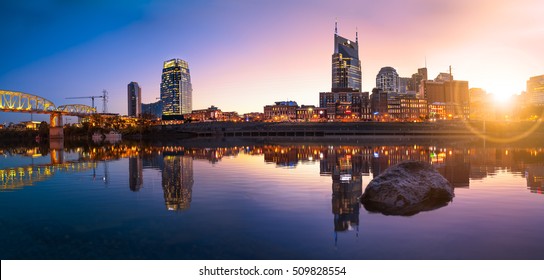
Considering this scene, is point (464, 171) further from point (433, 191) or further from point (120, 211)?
point (120, 211)

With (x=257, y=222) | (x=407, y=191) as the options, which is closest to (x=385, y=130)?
(x=407, y=191)

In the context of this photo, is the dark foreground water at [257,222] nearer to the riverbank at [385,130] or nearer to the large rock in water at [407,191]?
the large rock in water at [407,191]

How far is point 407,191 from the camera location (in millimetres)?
17125

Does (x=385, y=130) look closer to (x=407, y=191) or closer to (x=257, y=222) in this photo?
(x=407, y=191)

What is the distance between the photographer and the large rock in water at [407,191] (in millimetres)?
16375

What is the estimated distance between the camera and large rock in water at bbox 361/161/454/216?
53.7 feet

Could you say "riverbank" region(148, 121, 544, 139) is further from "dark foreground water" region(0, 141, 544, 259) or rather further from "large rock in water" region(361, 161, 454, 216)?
"dark foreground water" region(0, 141, 544, 259)

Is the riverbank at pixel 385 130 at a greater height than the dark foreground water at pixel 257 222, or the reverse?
the riverbank at pixel 385 130

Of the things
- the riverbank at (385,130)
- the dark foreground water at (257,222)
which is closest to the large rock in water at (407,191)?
the dark foreground water at (257,222)

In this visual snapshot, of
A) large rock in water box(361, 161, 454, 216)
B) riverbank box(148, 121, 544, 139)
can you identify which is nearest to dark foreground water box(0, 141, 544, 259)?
large rock in water box(361, 161, 454, 216)

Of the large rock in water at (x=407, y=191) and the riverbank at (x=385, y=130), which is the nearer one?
the large rock in water at (x=407, y=191)

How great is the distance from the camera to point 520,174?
2717 centimetres

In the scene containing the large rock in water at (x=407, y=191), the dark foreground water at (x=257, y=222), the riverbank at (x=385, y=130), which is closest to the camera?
the dark foreground water at (x=257, y=222)

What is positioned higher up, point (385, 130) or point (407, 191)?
point (385, 130)
